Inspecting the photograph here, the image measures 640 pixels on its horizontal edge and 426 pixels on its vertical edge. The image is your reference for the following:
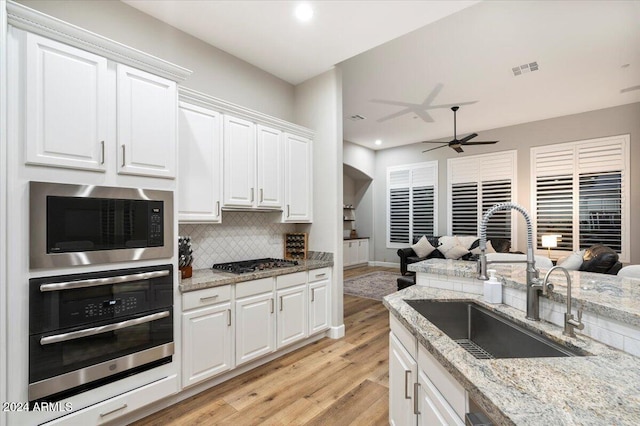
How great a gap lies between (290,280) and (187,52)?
8.07ft

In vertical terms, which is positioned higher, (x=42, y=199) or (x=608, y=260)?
(x=42, y=199)

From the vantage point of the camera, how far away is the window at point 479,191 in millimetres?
6785

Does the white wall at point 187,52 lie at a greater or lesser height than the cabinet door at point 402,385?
greater

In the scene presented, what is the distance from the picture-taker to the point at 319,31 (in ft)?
9.38

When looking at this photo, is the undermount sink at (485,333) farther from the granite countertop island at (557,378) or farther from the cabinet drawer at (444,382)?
the cabinet drawer at (444,382)

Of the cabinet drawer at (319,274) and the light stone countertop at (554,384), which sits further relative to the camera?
the cabinet drawer at (319,274)

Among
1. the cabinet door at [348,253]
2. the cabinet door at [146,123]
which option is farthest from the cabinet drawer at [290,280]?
the cabinet door at [348,253]

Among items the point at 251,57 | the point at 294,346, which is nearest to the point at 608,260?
the point at 294,346

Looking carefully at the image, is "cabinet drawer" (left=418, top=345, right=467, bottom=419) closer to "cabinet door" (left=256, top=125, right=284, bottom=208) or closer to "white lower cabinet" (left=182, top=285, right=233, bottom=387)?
"white lower cabinet" (left=182, top=285, right=233, bottom=387)

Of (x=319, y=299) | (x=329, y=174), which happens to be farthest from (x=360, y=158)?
(x=319, y=299)

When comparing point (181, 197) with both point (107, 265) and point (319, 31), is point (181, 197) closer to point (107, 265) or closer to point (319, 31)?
point (107, 265)

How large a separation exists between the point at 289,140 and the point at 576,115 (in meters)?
6.15

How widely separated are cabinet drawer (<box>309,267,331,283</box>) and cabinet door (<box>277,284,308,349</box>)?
14 cm

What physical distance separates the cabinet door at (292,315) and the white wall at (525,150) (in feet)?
18.4
